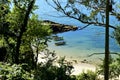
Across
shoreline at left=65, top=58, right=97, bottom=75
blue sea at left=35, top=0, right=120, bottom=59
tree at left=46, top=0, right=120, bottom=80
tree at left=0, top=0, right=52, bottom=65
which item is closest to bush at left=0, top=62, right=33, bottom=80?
tree at left=46, top=0, right=120, bottom=80

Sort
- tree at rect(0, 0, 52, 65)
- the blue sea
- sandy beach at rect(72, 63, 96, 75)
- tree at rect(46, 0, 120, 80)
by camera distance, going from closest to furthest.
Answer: tree at rect(46, 0, 120, 80) → tree at rect(0, 0, 52, 65) → sandy beach at rect(72, 63, 96, 75) → the blue sea

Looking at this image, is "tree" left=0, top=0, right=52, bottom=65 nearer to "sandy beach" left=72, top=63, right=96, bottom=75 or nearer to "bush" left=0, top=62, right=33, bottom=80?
"sandy beach" left=72, top=63, right=96, bottom=75

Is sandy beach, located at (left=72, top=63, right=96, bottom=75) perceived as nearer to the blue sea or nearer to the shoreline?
the shoreline

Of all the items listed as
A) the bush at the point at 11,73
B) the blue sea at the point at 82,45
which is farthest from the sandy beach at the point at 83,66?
the bush at the point at 11,73

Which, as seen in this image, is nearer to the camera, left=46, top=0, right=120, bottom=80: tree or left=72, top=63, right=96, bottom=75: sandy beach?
left=46, top=0, right=120, bottom=80: tree

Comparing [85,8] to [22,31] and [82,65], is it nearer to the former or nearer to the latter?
[22,31]

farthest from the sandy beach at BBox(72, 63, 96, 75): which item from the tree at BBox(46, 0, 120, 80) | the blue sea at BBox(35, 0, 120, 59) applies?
the tree at BBox(46, 0, 120, 80)

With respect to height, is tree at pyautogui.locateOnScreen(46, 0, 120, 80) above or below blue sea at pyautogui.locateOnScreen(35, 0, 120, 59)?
above

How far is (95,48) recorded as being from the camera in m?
53.0

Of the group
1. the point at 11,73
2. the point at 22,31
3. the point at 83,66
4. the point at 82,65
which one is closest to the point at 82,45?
the point at 82,65

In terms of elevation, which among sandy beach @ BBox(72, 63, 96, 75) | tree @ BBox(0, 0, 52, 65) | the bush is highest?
tree @ BBox(0, 0, 52, 65)

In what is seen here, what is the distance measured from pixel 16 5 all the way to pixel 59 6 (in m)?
10.5

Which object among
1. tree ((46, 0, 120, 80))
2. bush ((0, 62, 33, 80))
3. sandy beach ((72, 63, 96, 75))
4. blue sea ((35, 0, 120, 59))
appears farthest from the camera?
blue sea ((35, 0, 120, 59))

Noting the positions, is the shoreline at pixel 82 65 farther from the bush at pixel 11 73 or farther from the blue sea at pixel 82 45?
the bush at pixel 11 73
